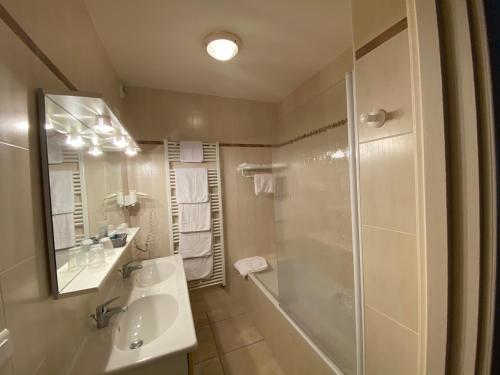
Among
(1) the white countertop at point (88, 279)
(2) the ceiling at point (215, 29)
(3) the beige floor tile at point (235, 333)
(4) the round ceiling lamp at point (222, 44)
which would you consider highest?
(2) the ceiling at point (215, 29)

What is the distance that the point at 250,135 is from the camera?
97.4 inches

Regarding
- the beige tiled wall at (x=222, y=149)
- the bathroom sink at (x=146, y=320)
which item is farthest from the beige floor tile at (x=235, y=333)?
the bathroom sink at (x=146, y=320)

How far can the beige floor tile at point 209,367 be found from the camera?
157 cm

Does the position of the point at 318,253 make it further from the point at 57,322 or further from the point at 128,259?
the point at 128,259

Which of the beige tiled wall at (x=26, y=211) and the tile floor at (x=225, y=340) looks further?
the tile floor at (x=225, y=340)

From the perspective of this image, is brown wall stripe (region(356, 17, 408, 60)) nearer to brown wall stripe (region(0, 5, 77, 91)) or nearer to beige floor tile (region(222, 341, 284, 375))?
brown wall stripe (region(0, 5, 77, 91))

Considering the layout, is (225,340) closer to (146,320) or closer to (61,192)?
(146,320)

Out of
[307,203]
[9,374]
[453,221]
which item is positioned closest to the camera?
[453,221]

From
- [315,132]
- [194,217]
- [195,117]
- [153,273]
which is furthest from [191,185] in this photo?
[315,132]

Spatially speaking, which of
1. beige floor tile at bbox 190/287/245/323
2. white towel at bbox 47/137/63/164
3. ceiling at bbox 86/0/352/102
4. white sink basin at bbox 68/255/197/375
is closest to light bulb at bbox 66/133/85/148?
white towel at bbox 47/137/63/164

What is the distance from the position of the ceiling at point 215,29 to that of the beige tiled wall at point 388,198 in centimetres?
65

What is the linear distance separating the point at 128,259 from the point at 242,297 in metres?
1.30

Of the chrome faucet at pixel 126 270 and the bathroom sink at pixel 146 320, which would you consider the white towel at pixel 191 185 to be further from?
the bathroom sink at pixel 146 320

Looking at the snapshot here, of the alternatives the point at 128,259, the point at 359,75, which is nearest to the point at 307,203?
the point at 359,75
